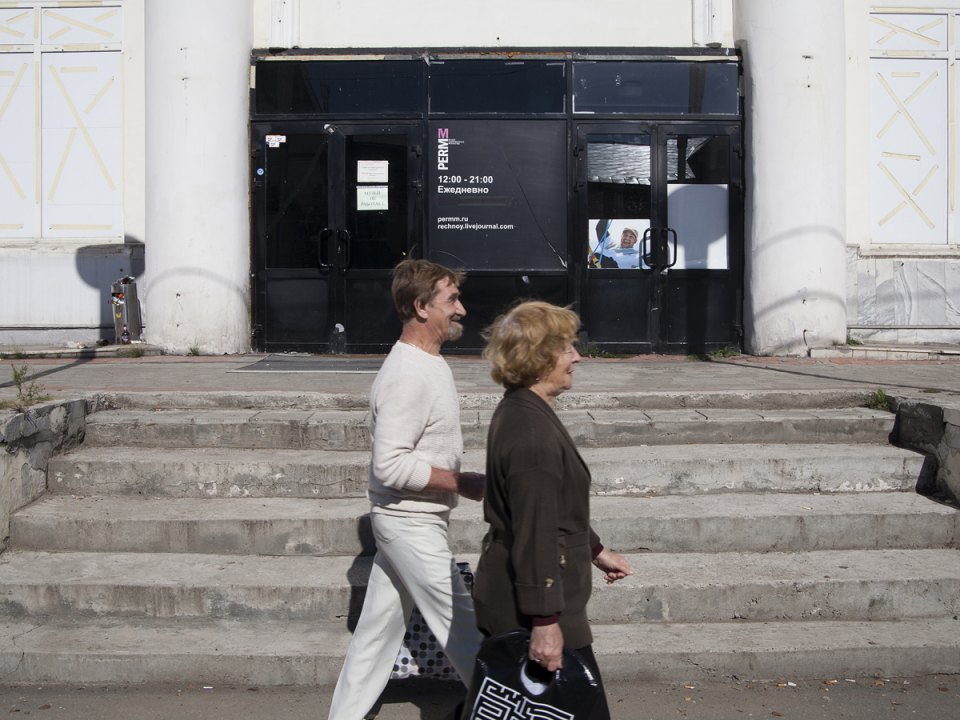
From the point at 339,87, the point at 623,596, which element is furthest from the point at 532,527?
the point at 339,87

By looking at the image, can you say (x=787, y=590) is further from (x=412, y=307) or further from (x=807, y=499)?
(x=412, y=307)

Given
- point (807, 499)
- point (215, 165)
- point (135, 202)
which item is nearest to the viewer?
point (807, 499)

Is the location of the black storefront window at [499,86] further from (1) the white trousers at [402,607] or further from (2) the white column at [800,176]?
(1) the white trousers at [402,607]

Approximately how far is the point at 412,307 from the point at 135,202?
8400 millimetres

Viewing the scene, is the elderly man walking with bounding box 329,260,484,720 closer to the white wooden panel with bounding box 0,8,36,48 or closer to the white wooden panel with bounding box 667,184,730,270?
the white wooden panel with bounding box 667,184,730,270

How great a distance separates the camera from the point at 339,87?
10727mm

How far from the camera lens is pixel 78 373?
27.6ft

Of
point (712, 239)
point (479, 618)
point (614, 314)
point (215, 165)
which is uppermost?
point (215, 165)

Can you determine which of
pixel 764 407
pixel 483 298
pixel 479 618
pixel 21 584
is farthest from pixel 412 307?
pixel 483 298

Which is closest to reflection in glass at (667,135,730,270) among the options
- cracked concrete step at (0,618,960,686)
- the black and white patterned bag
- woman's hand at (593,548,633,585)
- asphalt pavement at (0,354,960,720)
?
asphalt pavement at (0,354,960,720)

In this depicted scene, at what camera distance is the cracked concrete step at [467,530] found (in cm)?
545

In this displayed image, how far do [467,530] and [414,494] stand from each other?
187 cm

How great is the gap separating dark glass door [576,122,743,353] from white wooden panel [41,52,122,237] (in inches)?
208

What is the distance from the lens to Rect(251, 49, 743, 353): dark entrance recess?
1065 cm
